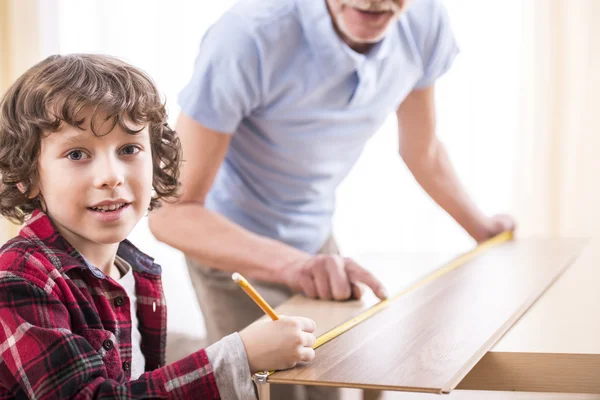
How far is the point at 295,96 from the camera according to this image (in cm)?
168

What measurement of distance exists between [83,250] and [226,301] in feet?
2.28

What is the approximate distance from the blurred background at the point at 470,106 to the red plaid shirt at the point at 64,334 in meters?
2.34

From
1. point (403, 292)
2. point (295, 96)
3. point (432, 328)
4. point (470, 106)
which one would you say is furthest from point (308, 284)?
point (470, 106)

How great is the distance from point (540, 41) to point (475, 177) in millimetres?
590

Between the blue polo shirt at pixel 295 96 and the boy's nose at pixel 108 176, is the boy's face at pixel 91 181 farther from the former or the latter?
the blue polo shirt at pixel 295 96

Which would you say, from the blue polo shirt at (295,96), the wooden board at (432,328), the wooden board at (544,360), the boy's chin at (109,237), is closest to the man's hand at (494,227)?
the wooden board at (432,328)

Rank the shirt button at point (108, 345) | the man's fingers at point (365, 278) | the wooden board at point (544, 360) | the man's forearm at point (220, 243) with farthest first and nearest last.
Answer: the man's forearm at point (220, 243)
the man's fingers at point (365, 278)
the wooden board at point (544, 360)
the shirt button at point (108, 345)

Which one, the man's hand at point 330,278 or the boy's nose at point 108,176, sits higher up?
the boy's nose at point 108,176

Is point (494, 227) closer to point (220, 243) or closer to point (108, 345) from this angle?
point (220, 243)

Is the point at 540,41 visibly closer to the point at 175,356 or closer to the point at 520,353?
the point at 175,356

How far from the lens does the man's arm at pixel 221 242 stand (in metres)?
1.46

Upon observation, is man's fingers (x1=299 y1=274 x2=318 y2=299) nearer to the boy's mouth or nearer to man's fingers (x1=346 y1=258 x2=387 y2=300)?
man's fingers (x1=346 y1=258 x2=387 y2=300)

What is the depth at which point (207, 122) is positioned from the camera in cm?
158

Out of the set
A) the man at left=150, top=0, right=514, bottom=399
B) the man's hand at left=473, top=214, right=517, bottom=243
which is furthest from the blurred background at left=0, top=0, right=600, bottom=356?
the man at left=150, top=0, right=514, bottom=399
